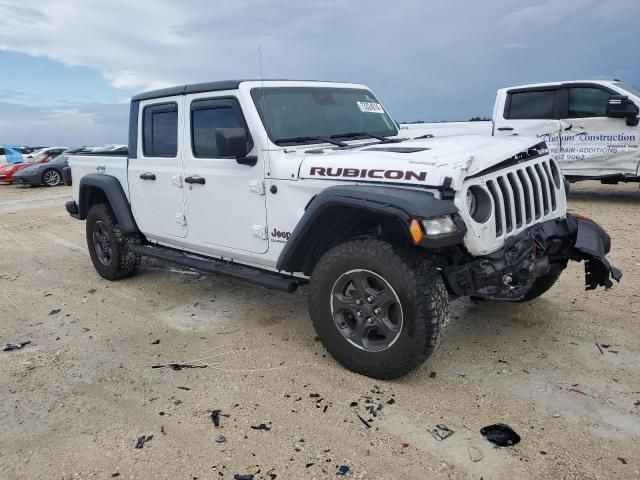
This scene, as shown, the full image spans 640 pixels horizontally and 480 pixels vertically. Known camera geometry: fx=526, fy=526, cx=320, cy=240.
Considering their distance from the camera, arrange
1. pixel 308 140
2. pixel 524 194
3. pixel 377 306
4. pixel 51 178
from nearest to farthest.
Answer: pixel 377 306 < pixel 524 194 < pixel 308 140 < pixel 51 178

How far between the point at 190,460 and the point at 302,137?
7.85ft

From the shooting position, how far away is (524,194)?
344 cm

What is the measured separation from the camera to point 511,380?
3.33m

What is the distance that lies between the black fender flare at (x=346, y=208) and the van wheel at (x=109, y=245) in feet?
8.81

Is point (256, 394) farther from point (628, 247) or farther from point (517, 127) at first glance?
point (517, 127)

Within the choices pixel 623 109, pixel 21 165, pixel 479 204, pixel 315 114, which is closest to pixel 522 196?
pixel 479 204

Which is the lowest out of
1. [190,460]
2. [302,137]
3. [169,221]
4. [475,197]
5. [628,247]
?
[190,460]

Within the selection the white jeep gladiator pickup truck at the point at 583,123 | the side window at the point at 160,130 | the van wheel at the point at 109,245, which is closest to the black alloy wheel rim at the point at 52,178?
the van wheel at the point at 109,245

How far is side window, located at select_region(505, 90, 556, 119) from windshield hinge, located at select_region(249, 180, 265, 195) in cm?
730

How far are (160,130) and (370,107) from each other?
1969mm

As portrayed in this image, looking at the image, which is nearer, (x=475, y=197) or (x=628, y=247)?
(x=475, y=197)

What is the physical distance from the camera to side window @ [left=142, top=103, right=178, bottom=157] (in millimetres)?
4719

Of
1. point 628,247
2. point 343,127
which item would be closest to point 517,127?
point 628,247

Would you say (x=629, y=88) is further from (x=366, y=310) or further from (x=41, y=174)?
(x=41, y=174)
